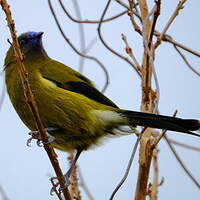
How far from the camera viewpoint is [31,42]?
355 cm

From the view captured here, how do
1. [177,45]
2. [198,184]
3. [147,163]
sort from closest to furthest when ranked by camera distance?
[147,163] → [198,184] → [177,45]

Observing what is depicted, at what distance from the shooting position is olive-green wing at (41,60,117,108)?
3.03 meters

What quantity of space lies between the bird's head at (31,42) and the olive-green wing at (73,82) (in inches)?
12.7

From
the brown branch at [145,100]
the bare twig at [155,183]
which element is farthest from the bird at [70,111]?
the brown branch at [145,100]

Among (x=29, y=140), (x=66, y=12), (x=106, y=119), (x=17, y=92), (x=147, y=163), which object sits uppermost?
(x=66, y=12)

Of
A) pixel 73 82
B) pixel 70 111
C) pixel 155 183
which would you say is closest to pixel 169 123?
pixel 155 183

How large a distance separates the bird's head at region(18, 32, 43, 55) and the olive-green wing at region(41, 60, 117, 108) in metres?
0.32

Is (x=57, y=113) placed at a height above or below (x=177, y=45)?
below

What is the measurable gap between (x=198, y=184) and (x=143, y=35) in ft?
2.80

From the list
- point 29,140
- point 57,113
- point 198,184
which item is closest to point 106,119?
point 57,113

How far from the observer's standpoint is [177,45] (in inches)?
100

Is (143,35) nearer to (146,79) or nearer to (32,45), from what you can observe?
(146,79)

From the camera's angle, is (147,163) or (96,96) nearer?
(147,163)

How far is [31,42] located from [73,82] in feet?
2.17
